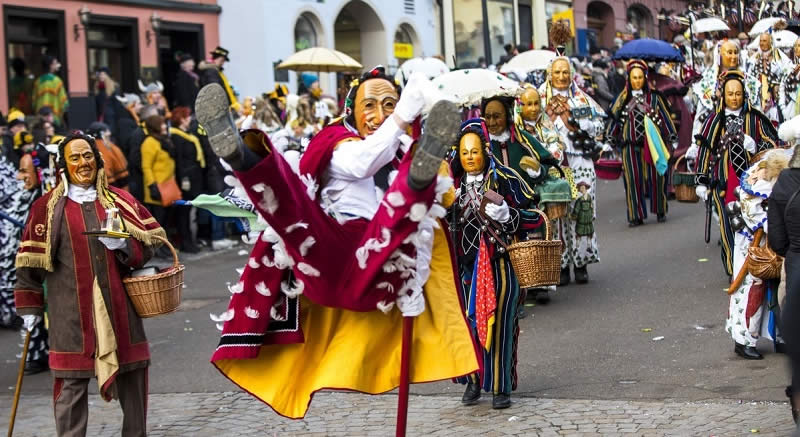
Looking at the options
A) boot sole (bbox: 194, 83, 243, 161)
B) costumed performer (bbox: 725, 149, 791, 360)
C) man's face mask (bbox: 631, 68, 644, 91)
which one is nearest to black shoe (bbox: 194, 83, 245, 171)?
boot sole (bbox: 194, 83, 243, 161)

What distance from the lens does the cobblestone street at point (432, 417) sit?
7172 millimetres

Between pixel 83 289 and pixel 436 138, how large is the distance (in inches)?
116

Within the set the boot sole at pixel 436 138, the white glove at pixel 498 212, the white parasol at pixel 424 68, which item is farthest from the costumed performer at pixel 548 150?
the white parasol at pixel 424 68

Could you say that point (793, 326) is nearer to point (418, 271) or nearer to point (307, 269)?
point (418, 271)

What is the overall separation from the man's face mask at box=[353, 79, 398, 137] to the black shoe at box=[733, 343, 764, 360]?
12.3ft

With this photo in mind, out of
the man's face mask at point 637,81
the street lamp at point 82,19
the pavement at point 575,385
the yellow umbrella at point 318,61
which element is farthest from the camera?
the street lamp at point 82,19

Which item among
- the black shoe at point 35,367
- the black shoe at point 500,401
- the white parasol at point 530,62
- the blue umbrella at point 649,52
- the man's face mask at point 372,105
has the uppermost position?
the white parasol at point 530,62

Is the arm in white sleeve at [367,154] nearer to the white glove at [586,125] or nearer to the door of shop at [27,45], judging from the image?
the white glove at [586,125]

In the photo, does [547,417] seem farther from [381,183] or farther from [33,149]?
[33,149]

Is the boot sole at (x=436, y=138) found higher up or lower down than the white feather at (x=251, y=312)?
higher up

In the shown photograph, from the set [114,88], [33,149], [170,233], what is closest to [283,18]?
[114,88]

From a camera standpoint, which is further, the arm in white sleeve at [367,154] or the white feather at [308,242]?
the white feather at [308,242]

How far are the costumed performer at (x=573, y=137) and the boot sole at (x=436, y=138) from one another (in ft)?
23.6

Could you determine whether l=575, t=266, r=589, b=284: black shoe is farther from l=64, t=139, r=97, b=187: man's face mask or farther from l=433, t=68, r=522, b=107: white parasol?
l=64, t=139, r=97, b=187: man's face mask
